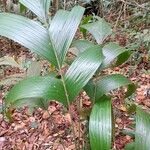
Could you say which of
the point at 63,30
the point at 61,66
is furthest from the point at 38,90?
the point at 63,30

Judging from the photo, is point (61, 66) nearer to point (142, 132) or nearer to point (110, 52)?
point (110, 52)

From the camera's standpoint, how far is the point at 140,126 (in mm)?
1036

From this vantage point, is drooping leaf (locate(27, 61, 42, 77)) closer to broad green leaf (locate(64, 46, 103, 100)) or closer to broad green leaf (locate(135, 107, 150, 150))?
broad green leaf (locate(64, 46, 103, 100))

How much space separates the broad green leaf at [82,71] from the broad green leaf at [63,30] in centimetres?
6

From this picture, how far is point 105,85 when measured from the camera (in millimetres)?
1209

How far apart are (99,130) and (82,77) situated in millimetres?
172

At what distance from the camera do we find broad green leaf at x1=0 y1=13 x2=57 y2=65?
3.60ft

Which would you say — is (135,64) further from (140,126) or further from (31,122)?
(140,126)

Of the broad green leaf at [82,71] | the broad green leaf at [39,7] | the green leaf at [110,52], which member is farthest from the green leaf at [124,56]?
the broad green leaf at [39,7]

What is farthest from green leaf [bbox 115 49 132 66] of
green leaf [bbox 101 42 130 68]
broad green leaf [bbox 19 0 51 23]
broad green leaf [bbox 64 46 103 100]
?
broad green leaf [bbox 19 0 51 23]

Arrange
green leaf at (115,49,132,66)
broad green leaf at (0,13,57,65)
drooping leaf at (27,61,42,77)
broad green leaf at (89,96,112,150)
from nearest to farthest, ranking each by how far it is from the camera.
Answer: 1. broad green leaf at (89,96,112,150)
2. broad green leaf at (0,13,57,65)
3. green leaf at (115,49,132,66)
4. drooping leaf at (27,61,42,77)

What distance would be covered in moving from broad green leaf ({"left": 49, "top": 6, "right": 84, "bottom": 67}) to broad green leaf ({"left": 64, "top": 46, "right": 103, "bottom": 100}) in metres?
0.06

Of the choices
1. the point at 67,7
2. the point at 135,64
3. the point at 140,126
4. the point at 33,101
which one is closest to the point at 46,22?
the point at 33,101

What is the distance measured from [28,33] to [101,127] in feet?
1.27
